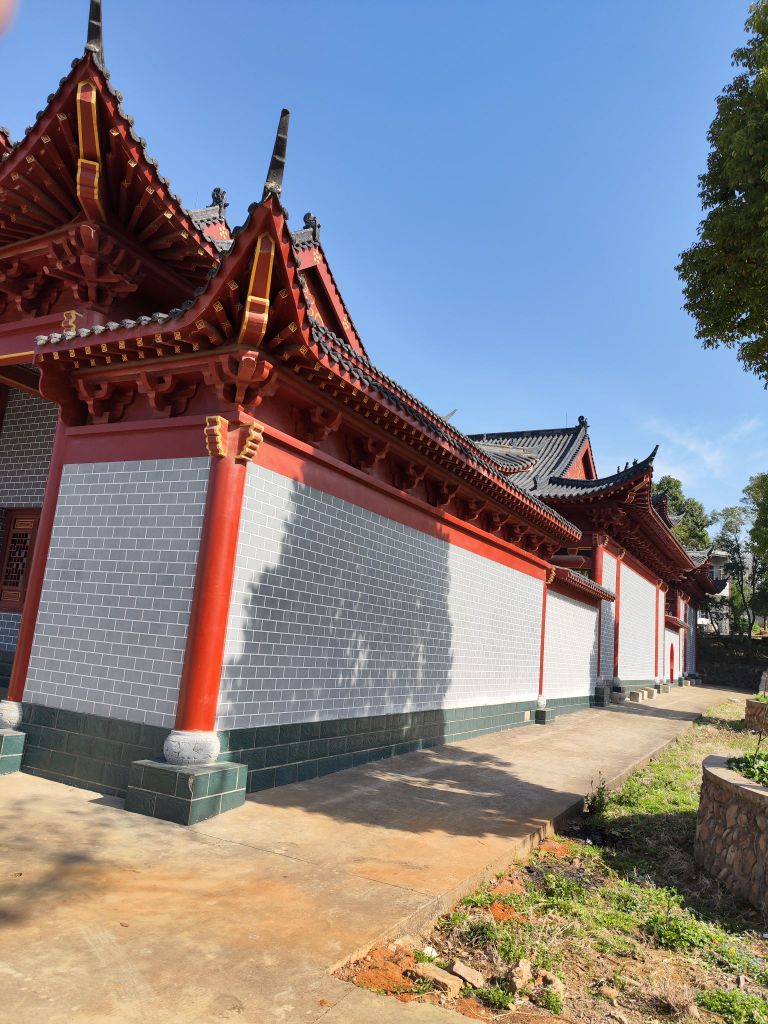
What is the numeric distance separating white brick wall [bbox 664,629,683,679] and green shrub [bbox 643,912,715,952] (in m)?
27.3

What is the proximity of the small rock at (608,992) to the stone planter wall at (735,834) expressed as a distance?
1.85 metres

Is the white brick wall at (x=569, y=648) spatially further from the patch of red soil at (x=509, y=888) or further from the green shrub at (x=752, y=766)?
the patch of red soil at (x=509, y=888)

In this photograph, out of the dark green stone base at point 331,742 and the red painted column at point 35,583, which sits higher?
the red painted column at point 35,583

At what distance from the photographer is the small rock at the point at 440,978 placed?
295 centimetres

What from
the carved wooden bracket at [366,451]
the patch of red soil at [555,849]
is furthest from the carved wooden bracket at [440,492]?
the patch of red soil at [555,849]

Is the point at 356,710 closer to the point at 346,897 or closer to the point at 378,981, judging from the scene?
the point at 346,897

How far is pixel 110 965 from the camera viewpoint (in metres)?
2.85

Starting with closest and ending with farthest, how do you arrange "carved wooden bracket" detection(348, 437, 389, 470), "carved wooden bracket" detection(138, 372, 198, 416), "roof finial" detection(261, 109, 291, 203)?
"roof finial" detection(261, 109, 291, 203), "carved wooden bracket" detection(138, 372, 198, 416), "carved wooden bracket" detection(348, 437, 389, 470)

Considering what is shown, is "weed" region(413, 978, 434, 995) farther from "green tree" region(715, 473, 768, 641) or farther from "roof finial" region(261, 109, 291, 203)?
"green tree" region(715, 473, 768, 641)

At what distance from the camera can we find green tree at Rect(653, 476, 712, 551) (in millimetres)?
47719

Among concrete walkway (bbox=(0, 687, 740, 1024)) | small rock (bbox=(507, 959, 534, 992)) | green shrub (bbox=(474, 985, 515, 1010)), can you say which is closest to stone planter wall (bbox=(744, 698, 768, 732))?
concrete walkway (bbox=(0, 687, 740, 1024))

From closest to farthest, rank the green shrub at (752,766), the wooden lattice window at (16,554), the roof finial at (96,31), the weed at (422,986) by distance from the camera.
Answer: the weed at (422,986)
the green shrub at (752,766)
the roof finial at (96,31)
the wooden lattice window at (16,554)

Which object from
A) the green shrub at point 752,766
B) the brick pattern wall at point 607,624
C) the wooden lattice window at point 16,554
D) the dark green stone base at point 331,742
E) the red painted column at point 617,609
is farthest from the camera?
the red painted column at point 617,609

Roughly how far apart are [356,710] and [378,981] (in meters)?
4.66
